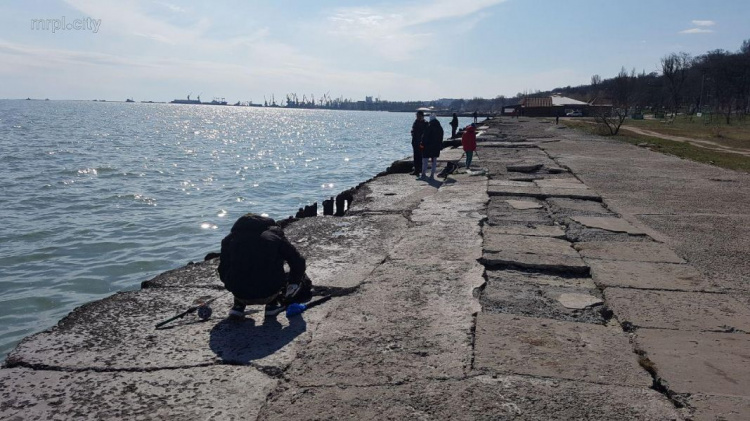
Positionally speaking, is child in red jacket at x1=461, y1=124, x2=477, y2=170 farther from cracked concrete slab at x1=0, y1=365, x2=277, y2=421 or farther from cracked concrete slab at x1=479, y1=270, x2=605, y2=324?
cracked concrete slab at x1=0, y1=365, x2=277, y2=421

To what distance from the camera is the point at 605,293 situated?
→ 446 cm

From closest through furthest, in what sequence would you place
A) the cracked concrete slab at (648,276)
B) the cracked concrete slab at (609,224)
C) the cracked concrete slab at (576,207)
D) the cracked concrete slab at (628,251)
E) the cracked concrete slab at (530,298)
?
1. the cracked concrete slab at (530,298)
2. the cracked concrete slab at (648,276)
3. the cracked concrete slab at (628,251)
4. the cracked concrete slab at (609,224)
5. the cracked concrete slab at (576,207)

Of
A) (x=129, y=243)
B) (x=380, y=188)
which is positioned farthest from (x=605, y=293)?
(x=129, y=243)

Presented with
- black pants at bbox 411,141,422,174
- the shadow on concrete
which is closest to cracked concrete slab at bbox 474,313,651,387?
the shadow on concrete

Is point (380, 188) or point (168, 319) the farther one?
point (380, 188)

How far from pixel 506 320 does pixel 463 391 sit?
1.09 metres

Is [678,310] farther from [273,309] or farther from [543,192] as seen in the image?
[543,192]

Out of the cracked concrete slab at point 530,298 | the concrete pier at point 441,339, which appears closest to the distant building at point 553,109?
the concrete pier at point 441,339

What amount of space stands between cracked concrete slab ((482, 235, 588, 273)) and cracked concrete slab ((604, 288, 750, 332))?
725 mm

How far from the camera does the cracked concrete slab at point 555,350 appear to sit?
3096 mm

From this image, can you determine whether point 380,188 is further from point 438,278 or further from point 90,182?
point 90,182

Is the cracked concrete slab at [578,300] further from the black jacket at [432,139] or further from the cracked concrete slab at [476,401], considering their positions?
the black jacket at [432,139]

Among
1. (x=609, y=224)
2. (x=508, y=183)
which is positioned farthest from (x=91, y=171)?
(x=609, y=224)

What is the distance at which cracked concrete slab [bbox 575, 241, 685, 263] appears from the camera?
5512mm
